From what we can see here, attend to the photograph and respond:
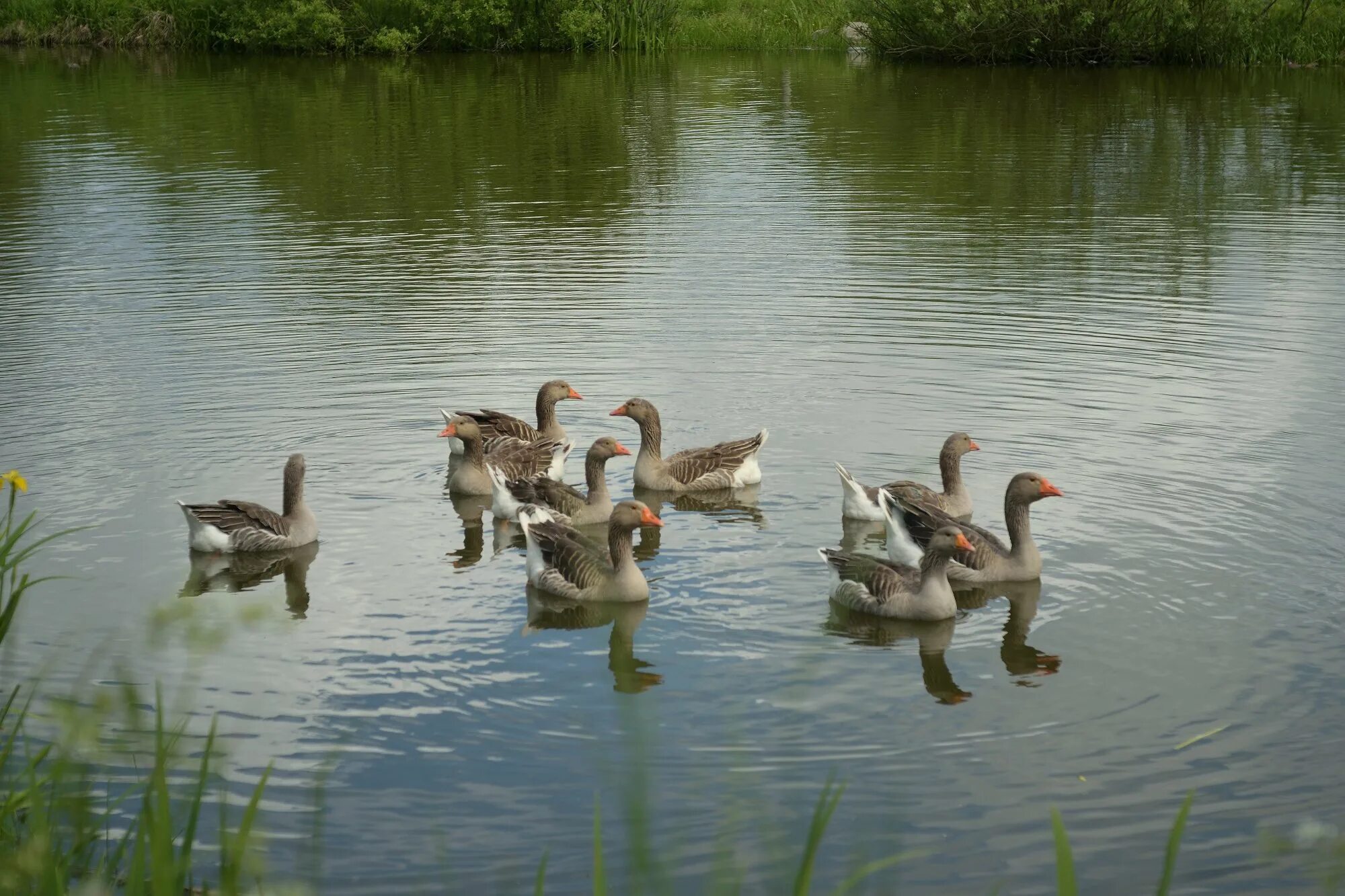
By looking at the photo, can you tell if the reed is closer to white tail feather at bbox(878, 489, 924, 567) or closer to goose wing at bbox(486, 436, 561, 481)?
white tail feather at bbox(878, 489, 924, 567)

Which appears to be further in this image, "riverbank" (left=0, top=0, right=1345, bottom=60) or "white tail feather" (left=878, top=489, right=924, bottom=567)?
"riverbank" (left=0, top=0, right=1345, bottom=60)

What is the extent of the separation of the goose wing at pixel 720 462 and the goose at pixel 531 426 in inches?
63.0

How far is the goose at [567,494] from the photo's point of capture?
1336 centimetres

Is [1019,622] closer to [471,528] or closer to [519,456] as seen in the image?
[471,528]

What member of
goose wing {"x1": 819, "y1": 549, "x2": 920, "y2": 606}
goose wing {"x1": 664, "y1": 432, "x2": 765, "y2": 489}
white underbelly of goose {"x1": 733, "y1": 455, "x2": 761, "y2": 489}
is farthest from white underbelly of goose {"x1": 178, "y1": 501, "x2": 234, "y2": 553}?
goose wing {"x1": 819, "y1": 549, "x2": 920, "y2": 606}

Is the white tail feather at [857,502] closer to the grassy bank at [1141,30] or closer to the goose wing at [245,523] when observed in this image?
the goose wing at [245,523]

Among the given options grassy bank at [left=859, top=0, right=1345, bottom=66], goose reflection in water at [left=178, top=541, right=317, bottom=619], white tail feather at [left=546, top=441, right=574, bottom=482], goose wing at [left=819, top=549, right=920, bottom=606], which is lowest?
goose reflection in water at [left=178, top=541, right=317, bottom=619]

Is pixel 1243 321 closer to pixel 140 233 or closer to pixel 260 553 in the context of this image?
pixel 260 553

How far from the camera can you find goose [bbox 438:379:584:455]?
14.7m

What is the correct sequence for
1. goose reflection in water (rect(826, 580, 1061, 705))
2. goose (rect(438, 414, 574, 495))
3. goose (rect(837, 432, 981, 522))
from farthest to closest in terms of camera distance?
goose (rect(438, 414, 574, 495)), goose (rect(837, 432, 981, 522)), goose reflection in water (rect(826, 580, 1061, 705))

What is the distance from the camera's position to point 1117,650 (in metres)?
10.4

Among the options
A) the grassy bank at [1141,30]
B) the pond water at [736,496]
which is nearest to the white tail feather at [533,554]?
the pond water at [736,496]

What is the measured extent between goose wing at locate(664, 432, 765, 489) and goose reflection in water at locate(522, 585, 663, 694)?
248 centimetres

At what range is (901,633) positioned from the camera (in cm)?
1095
